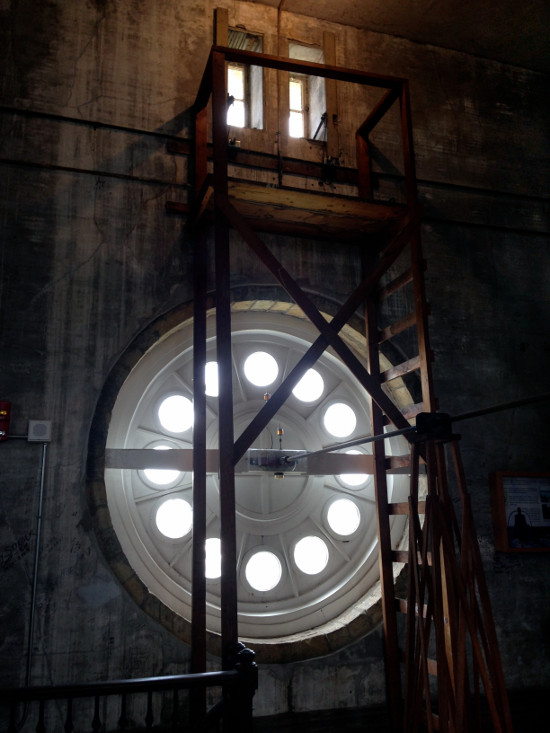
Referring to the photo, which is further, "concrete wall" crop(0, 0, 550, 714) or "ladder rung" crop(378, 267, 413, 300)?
"ladder rung" crop(378, 267, 413, 300)

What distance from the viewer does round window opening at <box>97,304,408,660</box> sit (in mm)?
5473

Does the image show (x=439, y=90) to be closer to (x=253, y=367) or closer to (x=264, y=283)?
(x=264, y=283)

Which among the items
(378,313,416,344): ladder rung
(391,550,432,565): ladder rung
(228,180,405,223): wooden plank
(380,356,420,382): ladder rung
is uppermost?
(228,180,405,223): wooden plank

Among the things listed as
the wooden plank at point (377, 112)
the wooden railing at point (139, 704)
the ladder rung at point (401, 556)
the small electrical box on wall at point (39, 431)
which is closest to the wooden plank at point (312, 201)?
the wooden plank at point (377, 112)

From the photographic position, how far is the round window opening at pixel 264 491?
215 inches

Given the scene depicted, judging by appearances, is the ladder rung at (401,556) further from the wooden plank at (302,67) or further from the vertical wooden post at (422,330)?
the wooden plank at (302,67)

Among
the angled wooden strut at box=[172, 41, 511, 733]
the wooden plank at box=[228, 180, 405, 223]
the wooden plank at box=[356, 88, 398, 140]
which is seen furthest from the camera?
the wooden plank at box=[356, 88, 398, 140]

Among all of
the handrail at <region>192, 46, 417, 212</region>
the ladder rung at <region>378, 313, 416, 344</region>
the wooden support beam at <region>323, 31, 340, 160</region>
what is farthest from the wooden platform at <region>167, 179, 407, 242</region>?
the wooden support beam at <region>323, 31, 340, 160</region>

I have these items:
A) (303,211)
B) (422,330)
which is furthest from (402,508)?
(303,211)

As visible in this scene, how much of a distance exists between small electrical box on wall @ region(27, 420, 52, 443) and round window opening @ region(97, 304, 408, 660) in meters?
0.54

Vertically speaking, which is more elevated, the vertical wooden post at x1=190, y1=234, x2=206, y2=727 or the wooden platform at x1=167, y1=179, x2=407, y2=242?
the wooden platform at x1=167, y1=179, x2=407, y2=242

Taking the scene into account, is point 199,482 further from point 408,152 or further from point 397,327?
point 408,152

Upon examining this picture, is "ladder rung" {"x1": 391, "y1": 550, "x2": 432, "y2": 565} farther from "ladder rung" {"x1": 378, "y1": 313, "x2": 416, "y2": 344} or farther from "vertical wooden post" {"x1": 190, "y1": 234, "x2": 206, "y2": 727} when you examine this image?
"ladder rung" {"x1": 378, "y1": 313, "x2": 416, "y2": 344}

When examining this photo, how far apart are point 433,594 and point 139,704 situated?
→ 2.27 metres
